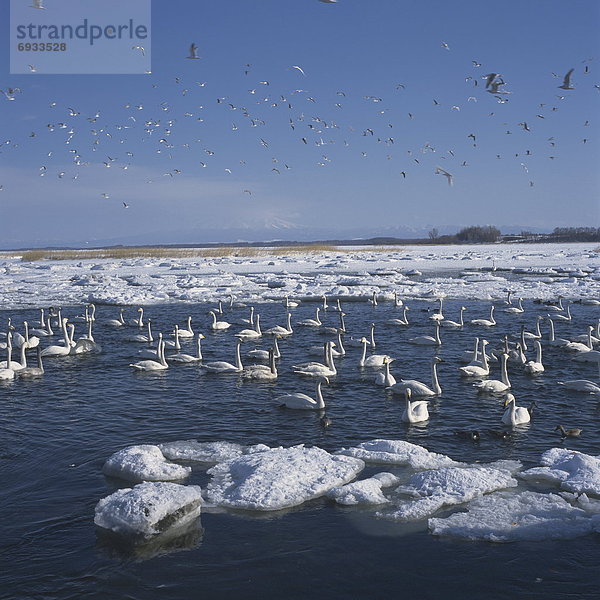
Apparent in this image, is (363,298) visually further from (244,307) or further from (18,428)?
(18,428)

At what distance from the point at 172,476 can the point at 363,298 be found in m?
25.1

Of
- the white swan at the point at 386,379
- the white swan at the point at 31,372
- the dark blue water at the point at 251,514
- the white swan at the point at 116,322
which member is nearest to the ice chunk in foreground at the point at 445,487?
the dark blue water at the point at 251,514

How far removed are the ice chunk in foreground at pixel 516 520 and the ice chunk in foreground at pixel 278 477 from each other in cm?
194

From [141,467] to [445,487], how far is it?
4741 millimetres

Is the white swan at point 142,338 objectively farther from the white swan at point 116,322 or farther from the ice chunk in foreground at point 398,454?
the ice chunk in foreground at point 398,454

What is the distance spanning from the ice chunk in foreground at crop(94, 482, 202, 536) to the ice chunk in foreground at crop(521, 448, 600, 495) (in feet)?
17.1

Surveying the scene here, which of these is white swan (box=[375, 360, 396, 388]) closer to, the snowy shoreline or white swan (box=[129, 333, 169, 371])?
white swan (box=[129, 333, 169, 371])

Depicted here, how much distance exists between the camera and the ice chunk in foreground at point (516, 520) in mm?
8195

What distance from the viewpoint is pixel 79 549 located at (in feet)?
26.3

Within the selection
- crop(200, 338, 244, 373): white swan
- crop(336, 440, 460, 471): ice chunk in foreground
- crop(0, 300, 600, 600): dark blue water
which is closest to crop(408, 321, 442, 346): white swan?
crop(0, 300, 600, 600): dark blue water

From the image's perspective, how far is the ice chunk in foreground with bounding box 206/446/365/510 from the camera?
9.31m

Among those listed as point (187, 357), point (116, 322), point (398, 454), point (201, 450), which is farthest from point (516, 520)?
point (116, 322)

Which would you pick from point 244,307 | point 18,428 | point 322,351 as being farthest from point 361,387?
point 244,307

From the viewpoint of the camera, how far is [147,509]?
830 cm
